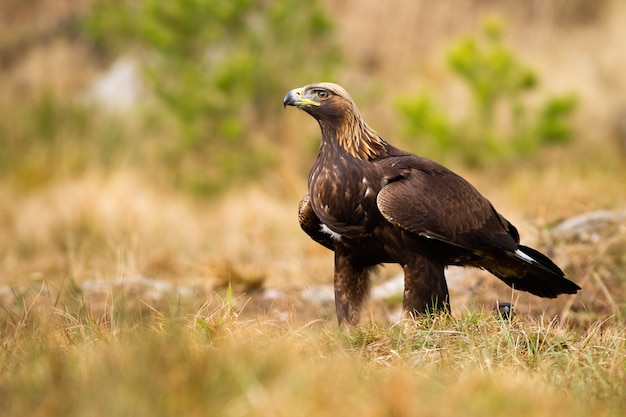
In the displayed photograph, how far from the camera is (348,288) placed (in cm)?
490

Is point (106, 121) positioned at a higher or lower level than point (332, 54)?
lower

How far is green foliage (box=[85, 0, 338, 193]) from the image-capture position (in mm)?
13109

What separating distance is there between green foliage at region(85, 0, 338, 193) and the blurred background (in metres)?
0.03

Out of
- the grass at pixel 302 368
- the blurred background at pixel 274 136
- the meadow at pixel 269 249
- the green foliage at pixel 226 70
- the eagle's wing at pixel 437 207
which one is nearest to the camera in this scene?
the grass at pixel 302 368

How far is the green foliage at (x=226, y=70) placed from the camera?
43.0ft

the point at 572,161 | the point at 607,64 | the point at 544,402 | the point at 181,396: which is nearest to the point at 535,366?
the point at 544,402

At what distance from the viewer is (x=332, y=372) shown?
2943mm

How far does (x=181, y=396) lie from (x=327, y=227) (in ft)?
7.02

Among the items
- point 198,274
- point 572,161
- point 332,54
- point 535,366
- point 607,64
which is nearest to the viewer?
point 535,366

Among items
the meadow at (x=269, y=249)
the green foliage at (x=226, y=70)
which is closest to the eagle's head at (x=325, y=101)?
the meadow at (x=269, y=249)

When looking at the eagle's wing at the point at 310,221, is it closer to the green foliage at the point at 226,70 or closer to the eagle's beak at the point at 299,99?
the eagle's beak at the point at 299,99

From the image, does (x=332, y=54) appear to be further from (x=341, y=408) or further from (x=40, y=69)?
(x=341, y=408)

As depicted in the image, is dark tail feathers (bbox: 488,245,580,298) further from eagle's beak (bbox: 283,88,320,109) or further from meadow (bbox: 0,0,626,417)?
eagle's beak (bbox: 283,88,320,109)

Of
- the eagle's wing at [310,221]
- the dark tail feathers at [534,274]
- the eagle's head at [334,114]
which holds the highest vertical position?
the eagle's head at [334,114]
